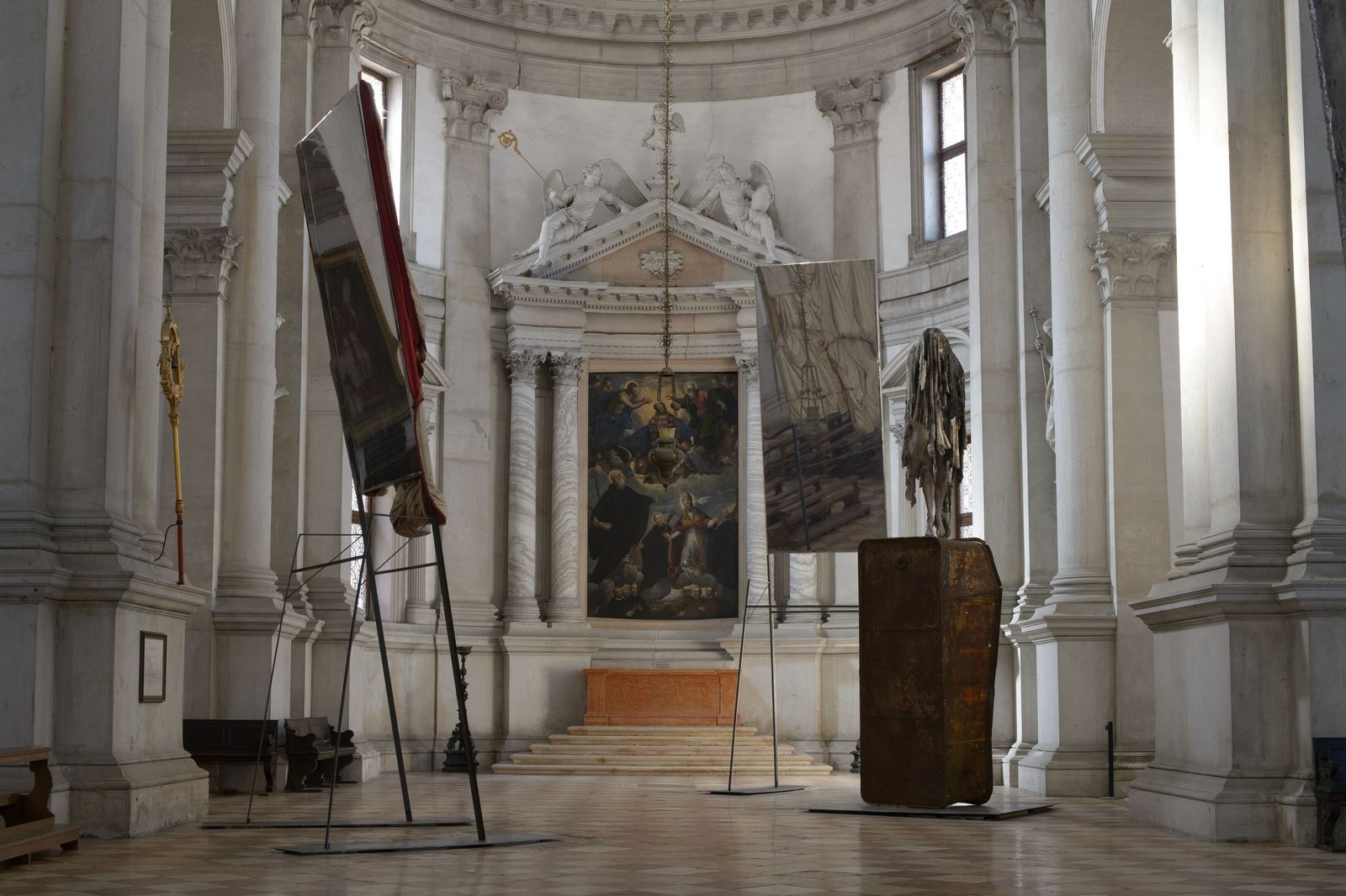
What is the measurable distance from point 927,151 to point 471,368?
26.9 ft

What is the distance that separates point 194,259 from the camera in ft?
60.3

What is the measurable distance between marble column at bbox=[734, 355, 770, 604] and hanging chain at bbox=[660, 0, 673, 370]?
4.78 ft

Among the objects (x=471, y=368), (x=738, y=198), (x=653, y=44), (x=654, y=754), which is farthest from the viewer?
(x=653, y=44)

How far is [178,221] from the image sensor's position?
725 inches

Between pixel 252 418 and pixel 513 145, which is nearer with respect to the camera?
pixel 252 418

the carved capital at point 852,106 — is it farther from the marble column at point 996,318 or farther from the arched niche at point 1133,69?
the arched niche at point 1133,69

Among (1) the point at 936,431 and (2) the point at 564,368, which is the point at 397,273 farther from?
(2) the point at 564,368

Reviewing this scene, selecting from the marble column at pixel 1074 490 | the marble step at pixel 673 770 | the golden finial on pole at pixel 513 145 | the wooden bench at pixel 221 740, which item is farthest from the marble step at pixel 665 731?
the wooden bench at pixel 221 740

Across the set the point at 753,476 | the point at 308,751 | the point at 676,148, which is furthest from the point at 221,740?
the point at 676,148

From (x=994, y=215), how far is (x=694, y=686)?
8.63 m

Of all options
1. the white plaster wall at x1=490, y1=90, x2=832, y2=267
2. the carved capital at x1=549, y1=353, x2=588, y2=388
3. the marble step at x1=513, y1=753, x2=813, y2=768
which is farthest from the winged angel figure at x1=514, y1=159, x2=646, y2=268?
the marble step at x1=513, y1=753, x2=813, y2=768

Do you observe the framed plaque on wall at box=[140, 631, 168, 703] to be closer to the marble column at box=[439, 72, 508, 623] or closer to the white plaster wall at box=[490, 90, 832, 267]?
the marble column at box=[439, 72, 508, 623]

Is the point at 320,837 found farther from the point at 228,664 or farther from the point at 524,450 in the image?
the point at 524,450

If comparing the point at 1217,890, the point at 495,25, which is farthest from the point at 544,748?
the point at 1217,890
